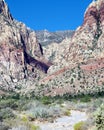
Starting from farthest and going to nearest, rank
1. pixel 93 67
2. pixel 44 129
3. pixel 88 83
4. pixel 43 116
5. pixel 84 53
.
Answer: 1. pixel 84 53
2. pixel 93 67
3. pixel 88 83
4. pixel 43 116
5. pixel 44 129

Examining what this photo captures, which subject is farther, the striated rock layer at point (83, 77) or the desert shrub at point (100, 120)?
the striated rock layer at point (83, 77)

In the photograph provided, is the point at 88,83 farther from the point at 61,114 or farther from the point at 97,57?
the point at 61,114

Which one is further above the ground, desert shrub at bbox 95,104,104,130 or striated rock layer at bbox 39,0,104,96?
striated rock layer at bbox 39,0,104,96

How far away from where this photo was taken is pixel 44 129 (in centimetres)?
3528

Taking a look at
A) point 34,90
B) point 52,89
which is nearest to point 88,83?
point 52,89

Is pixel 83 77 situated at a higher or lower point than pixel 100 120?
higher

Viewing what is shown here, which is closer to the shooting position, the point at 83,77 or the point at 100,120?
the point at 100,120

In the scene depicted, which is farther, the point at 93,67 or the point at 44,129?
the point at 93,67

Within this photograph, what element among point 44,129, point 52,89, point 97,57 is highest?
point 97,57

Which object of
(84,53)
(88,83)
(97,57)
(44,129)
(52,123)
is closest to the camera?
(44,129)

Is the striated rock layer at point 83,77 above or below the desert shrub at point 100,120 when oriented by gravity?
above

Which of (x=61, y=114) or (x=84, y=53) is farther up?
(x=84, y=53)

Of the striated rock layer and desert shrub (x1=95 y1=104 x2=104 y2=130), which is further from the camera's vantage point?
the striated rock layer

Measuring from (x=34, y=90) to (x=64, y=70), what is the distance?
17.6 m
